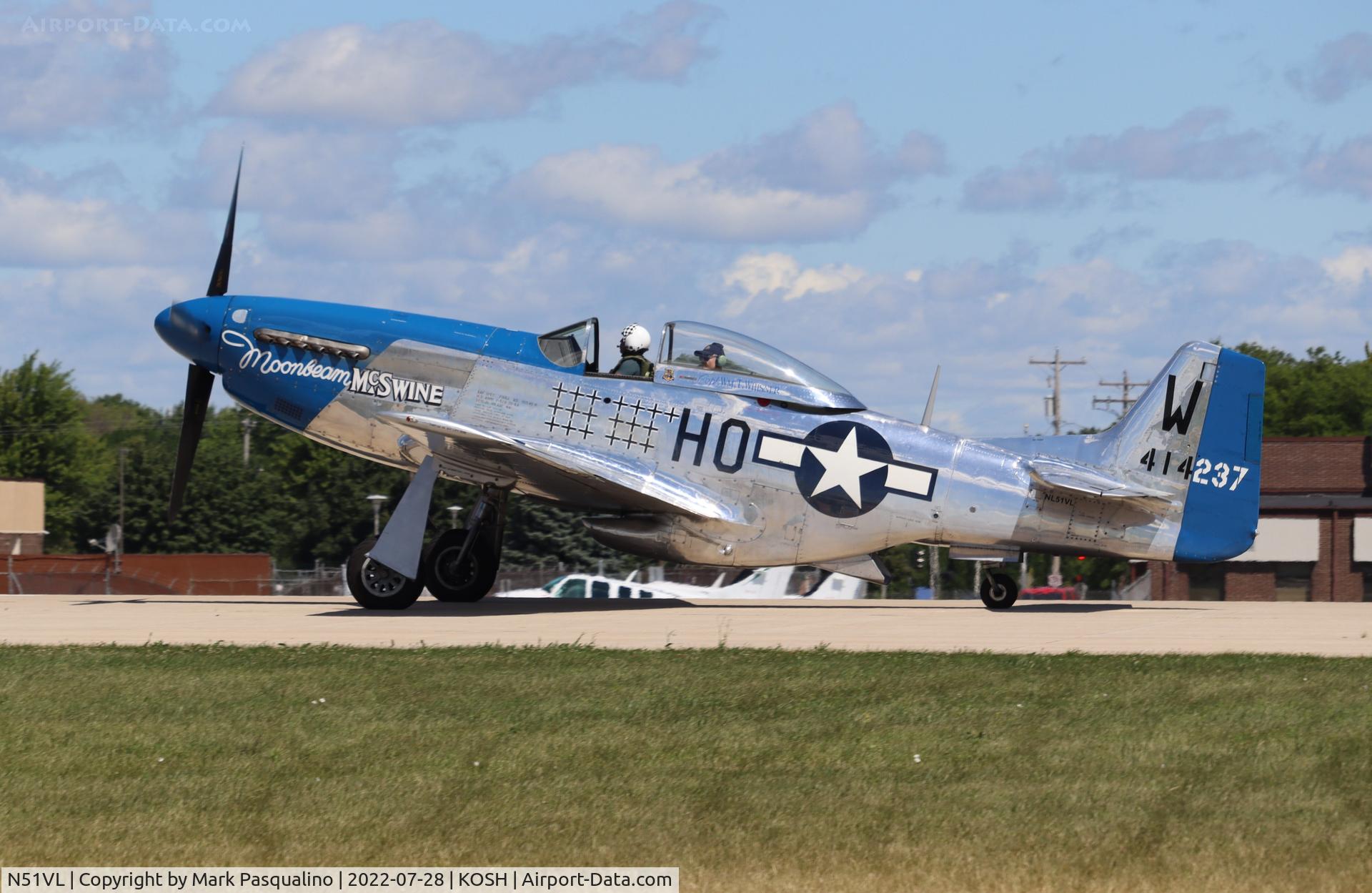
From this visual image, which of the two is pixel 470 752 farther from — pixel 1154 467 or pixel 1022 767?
pixel 1154 467

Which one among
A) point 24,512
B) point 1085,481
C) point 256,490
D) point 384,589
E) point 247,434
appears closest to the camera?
point 1085,481

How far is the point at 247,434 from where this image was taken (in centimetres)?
10919

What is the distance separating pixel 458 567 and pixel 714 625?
3762mm

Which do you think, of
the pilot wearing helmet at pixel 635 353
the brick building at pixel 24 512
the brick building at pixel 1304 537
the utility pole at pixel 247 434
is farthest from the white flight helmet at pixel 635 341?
the utility pole at pixel 247 434

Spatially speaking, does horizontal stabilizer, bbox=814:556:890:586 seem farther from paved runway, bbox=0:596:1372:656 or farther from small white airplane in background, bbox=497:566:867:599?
small white airplane in background, bbox=497:566:867:599

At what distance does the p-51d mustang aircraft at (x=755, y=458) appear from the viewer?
15922 millimetres

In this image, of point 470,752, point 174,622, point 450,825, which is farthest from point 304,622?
point 450,825

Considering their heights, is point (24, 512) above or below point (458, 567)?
below

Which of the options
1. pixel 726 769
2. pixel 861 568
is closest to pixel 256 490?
pixel 861 568

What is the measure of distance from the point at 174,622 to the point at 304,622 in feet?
4.41

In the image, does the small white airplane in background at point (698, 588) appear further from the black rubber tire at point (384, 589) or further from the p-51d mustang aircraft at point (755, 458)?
the black rubber tire at point (384, 589)

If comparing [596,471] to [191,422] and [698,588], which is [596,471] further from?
[698,588]

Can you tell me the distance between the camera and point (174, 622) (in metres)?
15.1

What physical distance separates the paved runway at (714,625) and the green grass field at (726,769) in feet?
5.54
